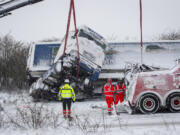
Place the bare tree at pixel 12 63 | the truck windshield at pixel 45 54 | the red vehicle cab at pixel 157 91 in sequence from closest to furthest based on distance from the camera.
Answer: the red vehicle cab at pixel 157 91
the truck windshield at pixel 45 54
the bare tree at pixel 12 63

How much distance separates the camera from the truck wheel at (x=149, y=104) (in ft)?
25.6

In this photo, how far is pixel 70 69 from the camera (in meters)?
12.0

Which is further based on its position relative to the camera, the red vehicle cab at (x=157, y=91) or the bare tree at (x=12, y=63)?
the bare tree at (x=12, y=63)

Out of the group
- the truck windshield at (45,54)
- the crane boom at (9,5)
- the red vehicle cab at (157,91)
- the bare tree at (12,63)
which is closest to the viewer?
the crane boom at (9,5)

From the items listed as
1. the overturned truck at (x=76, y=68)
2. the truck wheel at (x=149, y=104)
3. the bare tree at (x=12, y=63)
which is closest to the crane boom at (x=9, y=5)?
the truck wheel at (x=149, y=104)

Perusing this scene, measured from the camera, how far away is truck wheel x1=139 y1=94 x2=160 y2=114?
780cm

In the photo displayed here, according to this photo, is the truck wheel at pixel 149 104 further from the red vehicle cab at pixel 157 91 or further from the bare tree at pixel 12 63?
the bare tree at pixel 12 63

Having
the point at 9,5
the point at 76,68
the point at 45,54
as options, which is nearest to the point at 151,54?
the point at 76,68

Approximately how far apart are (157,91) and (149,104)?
551 mm

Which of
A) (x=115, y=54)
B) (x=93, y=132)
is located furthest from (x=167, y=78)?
(x=115, y=54)

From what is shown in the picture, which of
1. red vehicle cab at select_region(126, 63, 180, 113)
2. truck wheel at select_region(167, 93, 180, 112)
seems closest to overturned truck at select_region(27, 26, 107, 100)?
red vehicle cab at select_region(126, 63, 180, 113)

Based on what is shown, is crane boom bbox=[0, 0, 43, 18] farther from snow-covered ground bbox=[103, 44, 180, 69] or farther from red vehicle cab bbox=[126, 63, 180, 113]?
snow-covered ground bbox=[103, 44, 180, 69]

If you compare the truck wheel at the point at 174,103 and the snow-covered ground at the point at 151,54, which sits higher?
the snow-covered ground at the point at 151,54

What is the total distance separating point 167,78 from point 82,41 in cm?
624
